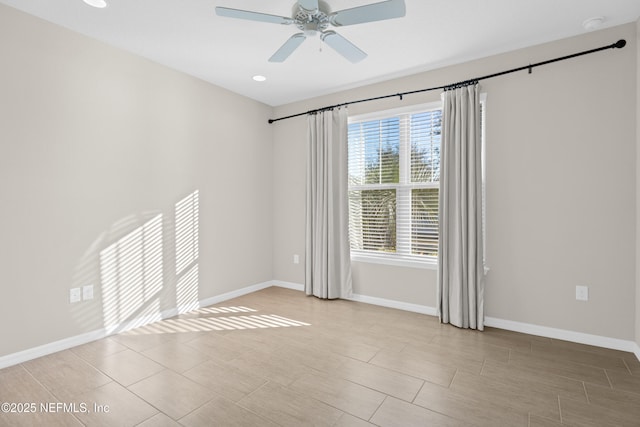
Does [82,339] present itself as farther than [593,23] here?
Yes

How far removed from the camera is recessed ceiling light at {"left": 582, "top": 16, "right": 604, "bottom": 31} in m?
2.58

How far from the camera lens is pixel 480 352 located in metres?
2.67

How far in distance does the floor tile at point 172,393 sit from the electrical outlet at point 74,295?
3.67 ft

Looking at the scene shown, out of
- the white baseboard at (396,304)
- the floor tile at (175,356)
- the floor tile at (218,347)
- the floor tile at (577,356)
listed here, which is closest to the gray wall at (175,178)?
the white baseboard at (396,304)

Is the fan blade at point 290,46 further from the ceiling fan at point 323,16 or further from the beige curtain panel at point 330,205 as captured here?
the beige curtain panel at point 330,205

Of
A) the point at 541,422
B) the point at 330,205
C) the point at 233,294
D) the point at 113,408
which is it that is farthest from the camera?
the point at 233,294

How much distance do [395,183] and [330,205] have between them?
2.84 ft

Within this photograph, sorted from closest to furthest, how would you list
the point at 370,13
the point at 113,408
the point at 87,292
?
the point at 113,408 < the point at 370,13 < the point at 87,292

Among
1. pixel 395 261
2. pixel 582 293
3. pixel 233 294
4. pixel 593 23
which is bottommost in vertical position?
pixel 233 294

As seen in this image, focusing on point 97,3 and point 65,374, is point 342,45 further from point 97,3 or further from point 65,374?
point 65,374

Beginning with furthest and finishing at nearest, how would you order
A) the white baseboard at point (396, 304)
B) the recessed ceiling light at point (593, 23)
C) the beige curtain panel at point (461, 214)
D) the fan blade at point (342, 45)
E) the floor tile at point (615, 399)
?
the white baseboard at point (396, 304), the beige curtain panel at point (461, 214), the recessed ceiling light at point (593, 23), the fan blade at point (342, 45), the floor tile at point (615, 399)

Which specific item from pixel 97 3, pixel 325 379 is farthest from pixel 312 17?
pixel 325 379

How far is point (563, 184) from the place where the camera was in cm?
289

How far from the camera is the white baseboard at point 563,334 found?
2682mm
